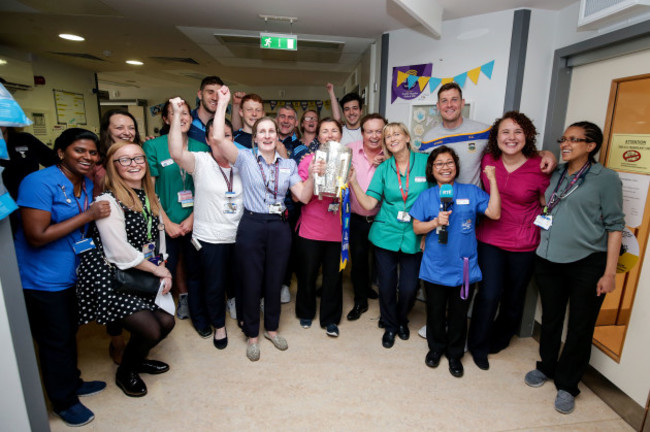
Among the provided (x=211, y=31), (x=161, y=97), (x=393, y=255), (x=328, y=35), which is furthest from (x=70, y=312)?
(x=161, y=97)

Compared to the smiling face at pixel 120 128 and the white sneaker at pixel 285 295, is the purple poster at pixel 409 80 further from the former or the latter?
the smiling face at pixel 120 128

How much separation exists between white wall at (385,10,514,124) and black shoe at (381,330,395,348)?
2.09 metres

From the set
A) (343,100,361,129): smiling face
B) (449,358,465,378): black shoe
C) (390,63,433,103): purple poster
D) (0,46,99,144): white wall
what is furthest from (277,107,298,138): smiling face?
(0,46,99,144): white wall

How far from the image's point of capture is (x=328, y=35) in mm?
4160

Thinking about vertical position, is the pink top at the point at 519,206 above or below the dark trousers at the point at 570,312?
above

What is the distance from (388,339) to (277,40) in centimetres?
311

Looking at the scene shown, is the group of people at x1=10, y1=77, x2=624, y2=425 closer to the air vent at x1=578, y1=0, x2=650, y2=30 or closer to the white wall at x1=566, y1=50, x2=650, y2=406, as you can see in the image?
the white wall at x1=566, y1=50, x2=650, y2=406

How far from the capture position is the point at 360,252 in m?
3.05

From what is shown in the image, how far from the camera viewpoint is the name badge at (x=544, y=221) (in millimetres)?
2141

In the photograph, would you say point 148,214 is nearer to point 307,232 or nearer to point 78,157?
point 78,157

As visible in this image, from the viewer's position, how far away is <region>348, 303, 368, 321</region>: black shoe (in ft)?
10.2

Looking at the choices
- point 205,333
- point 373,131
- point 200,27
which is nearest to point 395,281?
point 373,131

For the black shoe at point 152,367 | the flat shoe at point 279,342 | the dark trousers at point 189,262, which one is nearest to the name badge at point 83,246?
the dark trousers at point 189,262

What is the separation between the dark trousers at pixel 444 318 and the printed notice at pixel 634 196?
102 cm
